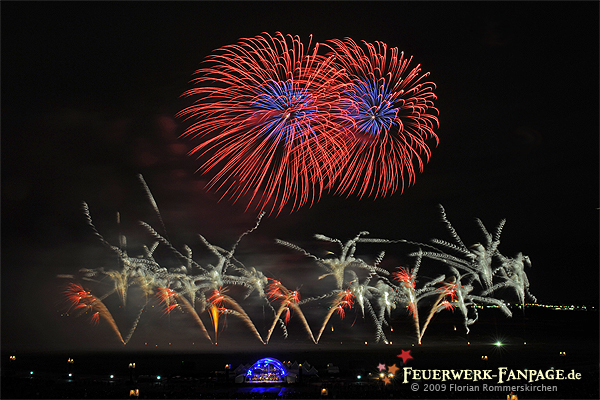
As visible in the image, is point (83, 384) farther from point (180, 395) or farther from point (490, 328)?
point (490, 328)

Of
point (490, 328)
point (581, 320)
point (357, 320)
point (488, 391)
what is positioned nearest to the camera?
Result: point (488, 391)

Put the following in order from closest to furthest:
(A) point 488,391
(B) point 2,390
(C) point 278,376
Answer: (A) point 488,391 < (B) point 2,390 < (C) point 278,376

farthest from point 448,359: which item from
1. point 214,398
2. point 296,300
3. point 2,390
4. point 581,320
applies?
point 581,320

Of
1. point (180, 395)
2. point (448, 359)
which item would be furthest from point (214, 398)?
point (448, 359)

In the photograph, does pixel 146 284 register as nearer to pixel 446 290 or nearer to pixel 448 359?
pixel 446 290

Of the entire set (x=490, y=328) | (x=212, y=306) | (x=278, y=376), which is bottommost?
(x=278, y=376)

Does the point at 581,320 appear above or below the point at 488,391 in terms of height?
above

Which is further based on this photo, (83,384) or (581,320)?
(581,320)
